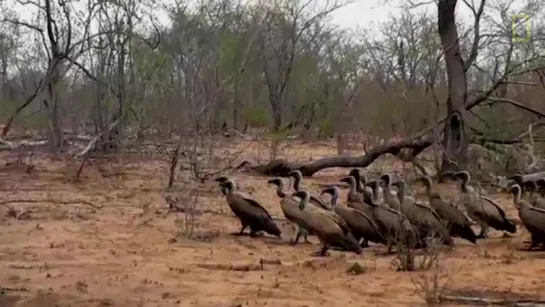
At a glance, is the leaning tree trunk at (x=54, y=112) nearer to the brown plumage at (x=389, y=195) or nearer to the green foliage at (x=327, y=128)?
the brown plumage at (x=389, y=195)

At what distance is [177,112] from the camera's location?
18188mm

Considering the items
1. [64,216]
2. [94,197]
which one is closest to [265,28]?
[94,197]

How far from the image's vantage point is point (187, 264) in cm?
916

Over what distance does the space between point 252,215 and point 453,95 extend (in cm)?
797

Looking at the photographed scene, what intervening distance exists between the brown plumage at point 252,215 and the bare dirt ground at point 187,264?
18 cm

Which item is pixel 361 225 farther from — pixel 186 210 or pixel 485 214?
pixel 186 210

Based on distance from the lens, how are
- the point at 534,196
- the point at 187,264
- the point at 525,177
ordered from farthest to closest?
Result: 1. the point at 525,177
2. the point at 534,196
3. the point at 187,264

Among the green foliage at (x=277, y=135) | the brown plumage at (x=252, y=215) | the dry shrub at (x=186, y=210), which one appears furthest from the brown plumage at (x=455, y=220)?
the green foliage at (x=277, y=135)

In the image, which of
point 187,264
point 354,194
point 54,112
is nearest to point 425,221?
point 354,194

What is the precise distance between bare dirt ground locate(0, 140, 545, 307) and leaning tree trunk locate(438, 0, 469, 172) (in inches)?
128

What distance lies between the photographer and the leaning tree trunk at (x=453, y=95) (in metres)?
17.9

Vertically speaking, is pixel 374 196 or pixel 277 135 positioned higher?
pixel 277 135

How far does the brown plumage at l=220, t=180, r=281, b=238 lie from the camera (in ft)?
37.1

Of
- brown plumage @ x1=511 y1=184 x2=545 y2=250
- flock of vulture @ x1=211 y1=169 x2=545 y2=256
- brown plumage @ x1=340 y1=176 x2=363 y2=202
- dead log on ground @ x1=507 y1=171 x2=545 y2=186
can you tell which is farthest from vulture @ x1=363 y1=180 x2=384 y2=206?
Answer: dead log on ground @ x1=507 y1=171 x2=545 y2=186
